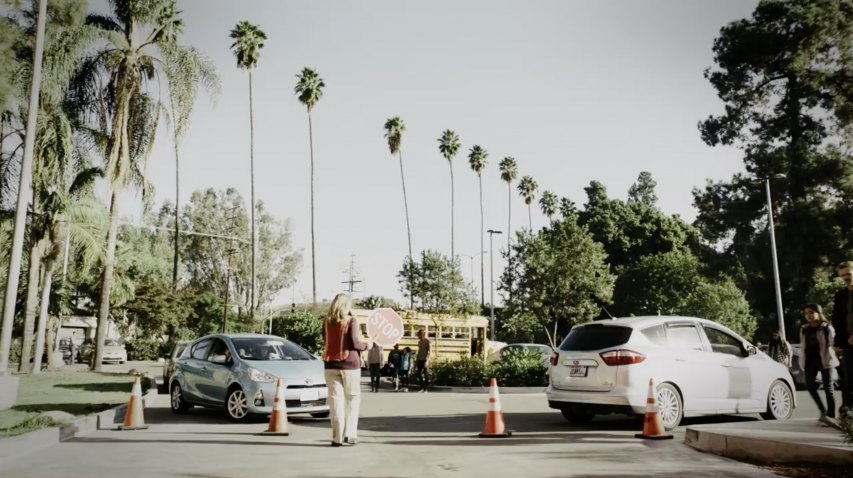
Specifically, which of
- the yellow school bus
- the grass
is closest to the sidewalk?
the grass

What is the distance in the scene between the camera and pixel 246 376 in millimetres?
12062

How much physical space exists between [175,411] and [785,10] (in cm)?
3752

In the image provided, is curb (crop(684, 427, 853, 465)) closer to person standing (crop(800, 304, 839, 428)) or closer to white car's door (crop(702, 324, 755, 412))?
white car's door (crop(702, 324, 755, 412))

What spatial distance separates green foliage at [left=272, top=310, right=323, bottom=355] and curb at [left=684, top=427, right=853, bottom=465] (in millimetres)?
27849

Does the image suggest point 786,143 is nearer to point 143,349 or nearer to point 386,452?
point 386,452

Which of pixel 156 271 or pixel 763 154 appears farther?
pixel 156 271

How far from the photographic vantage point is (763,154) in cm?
3850

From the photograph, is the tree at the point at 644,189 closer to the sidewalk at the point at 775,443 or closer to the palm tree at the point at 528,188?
the palm tree at the point at 528,188

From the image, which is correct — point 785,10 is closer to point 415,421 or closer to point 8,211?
point 415,421

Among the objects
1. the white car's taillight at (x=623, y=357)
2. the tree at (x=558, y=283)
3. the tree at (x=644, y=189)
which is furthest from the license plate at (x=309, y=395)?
the tree at (x=644, y=189)

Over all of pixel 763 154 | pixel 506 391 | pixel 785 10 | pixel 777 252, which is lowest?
pixel 506 391

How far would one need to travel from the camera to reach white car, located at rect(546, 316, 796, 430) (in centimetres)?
1030

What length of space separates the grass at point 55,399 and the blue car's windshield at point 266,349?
272cm

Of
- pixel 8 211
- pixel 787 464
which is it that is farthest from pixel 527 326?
pixel 787 464
